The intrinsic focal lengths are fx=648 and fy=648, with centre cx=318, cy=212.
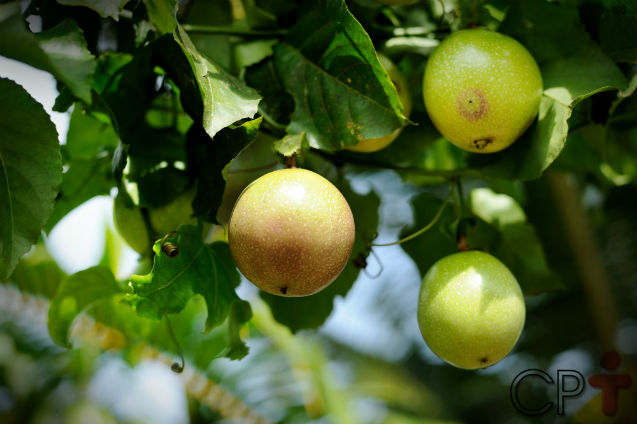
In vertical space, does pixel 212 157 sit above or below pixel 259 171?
above

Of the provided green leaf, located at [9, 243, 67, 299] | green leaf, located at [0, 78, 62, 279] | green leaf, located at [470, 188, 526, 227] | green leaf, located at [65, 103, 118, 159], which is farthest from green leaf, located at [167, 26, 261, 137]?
green leaf, located at [9, 243, 67, 299]

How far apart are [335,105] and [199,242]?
0.16 metres

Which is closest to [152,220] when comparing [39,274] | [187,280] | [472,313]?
[187,280]

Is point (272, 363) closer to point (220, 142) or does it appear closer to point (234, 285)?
point (234, 285)

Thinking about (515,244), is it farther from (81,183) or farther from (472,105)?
(81,183)

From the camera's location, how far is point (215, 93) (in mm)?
446

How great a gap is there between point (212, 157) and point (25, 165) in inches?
5.2

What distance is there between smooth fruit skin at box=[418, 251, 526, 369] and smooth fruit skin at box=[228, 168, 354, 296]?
123 mm

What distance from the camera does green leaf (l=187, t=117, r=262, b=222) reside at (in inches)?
17.8

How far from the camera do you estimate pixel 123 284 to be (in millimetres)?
689

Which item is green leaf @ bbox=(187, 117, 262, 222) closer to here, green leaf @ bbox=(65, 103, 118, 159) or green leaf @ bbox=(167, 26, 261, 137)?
green leaf @ bbox=(167, 26, 261, 137)

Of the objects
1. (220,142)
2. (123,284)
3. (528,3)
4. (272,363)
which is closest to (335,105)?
(220,142)

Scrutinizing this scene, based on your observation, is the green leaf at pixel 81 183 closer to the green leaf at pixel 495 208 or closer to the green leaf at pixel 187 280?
the green leaf at pixel 187 280

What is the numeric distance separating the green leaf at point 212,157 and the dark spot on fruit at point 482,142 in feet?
0.64
